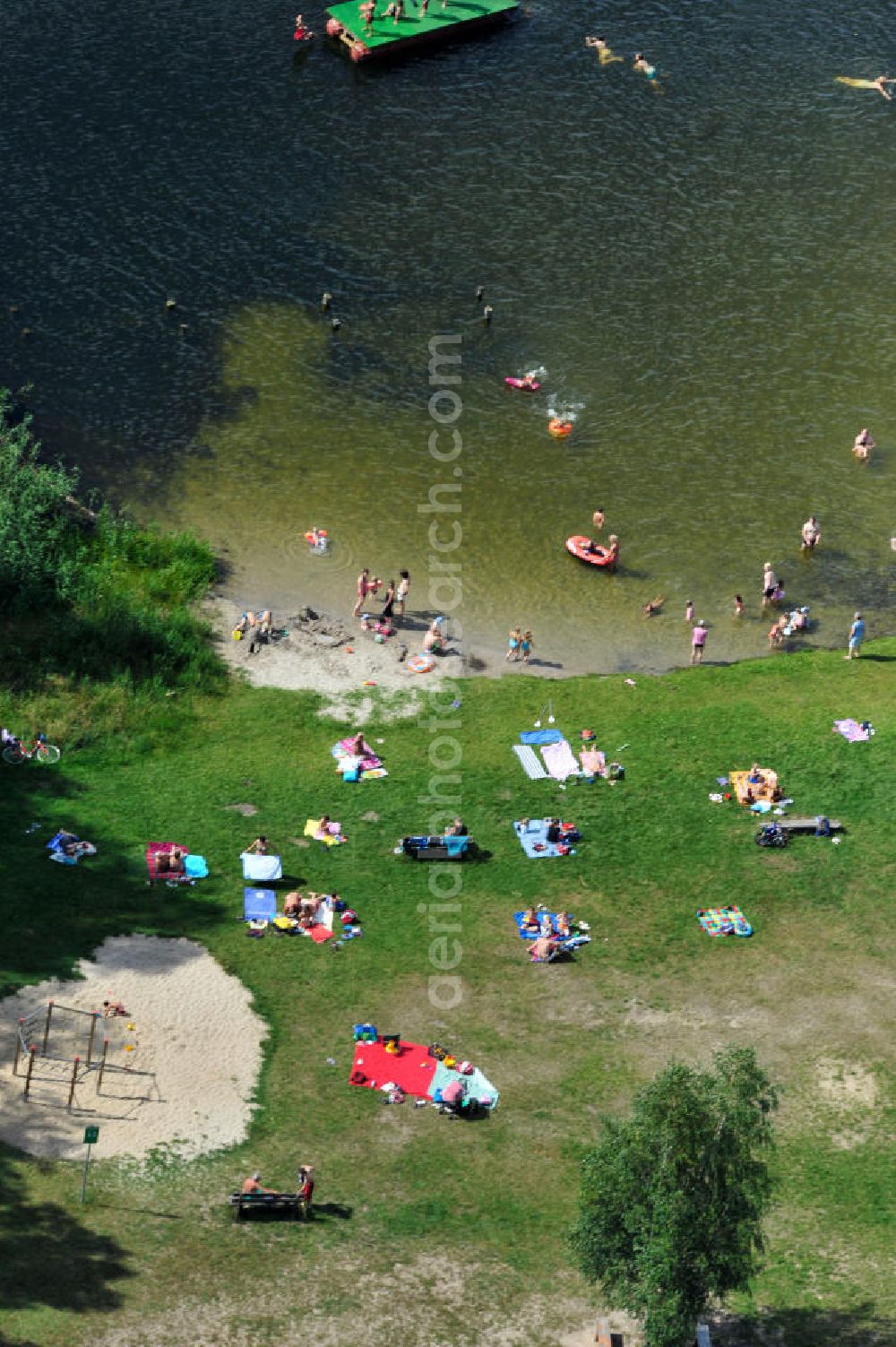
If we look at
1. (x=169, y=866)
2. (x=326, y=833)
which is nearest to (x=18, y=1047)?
(x=169, y=866)

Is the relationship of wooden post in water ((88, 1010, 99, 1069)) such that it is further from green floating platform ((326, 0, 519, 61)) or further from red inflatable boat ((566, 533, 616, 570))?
green floating platform ((326, 0, 519, 61))

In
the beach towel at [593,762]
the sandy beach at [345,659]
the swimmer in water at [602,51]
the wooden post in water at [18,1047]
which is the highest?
the swimmer in water at [602,51]

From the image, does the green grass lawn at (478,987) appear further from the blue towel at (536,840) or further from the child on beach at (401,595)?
the child on beach at (401,595)

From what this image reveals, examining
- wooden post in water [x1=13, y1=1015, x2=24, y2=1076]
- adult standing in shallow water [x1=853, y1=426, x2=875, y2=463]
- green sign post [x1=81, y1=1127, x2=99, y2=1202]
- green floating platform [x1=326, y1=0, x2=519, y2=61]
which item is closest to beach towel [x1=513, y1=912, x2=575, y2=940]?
wooden post in water [x1=13, y1=1015, x2=24, y2=1076]

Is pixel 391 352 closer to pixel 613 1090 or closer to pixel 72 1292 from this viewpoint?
pixel 613 1090

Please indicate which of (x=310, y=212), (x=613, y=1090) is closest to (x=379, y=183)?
(x=310, y=212)

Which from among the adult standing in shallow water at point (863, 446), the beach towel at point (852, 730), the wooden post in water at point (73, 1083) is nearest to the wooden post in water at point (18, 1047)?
the wooden post in water at point (73, 1083)
